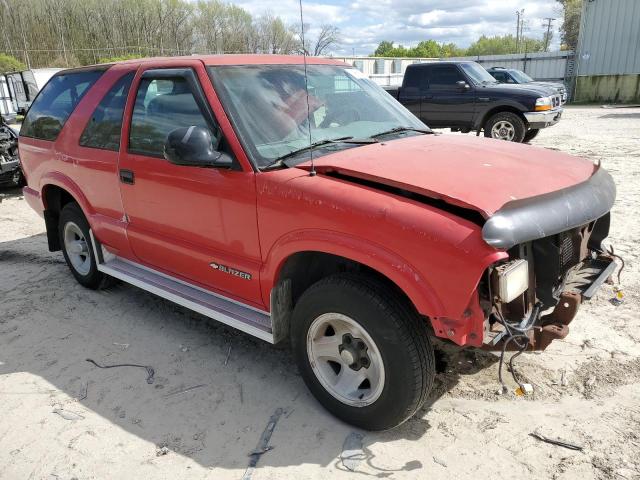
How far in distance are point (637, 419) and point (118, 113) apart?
3980mm

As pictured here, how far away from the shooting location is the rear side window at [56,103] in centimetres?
441

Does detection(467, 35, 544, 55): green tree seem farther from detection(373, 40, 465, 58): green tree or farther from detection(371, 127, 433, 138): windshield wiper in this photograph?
detection(371, 127, 433, 138): windshield wiper

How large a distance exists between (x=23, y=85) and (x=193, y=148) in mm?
17776

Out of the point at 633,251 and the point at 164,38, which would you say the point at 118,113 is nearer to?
the point at 633,251

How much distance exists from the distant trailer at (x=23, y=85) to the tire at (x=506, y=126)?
1416 centimetres

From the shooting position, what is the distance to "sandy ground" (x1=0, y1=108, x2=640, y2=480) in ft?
8.57

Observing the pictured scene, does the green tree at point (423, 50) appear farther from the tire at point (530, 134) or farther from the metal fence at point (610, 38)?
the tire at point (530, 134)

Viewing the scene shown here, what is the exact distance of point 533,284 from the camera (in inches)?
104

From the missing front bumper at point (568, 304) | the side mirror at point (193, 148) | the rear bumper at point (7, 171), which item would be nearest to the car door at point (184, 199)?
the side mirror at point (193, 148)

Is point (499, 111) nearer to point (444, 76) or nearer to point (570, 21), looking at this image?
point (444, 76)

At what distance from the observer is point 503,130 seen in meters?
11.7

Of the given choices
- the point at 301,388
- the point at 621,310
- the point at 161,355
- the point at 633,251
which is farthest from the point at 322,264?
the point at 633,251

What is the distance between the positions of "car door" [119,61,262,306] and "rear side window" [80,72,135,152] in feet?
0.50

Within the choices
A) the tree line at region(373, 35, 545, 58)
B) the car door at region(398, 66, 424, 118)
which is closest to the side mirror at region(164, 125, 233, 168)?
the car door at region(398, 66, 424, 118)
